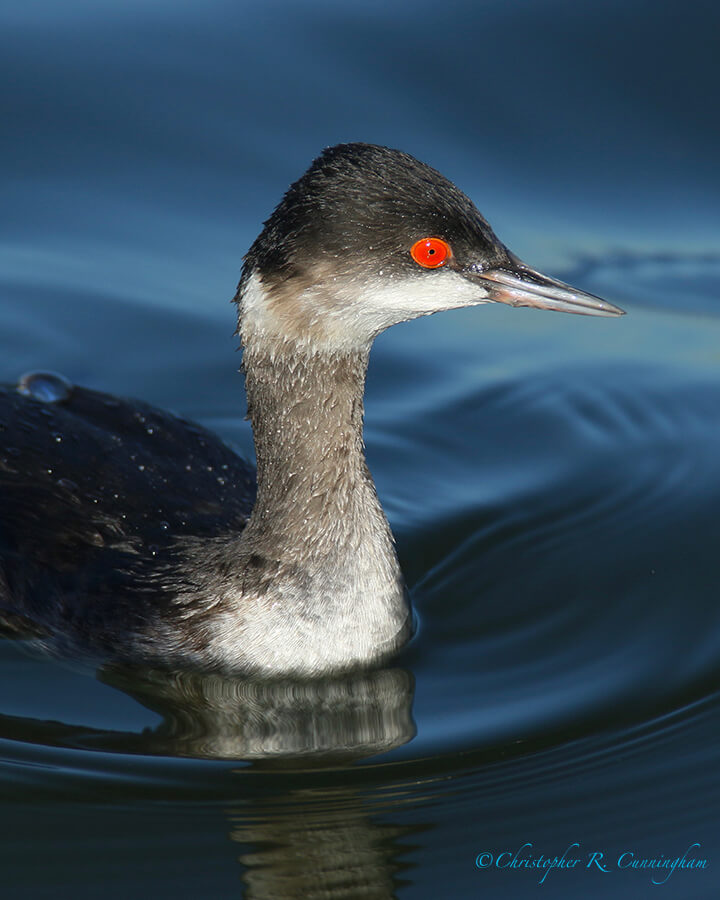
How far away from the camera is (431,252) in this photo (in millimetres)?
5926

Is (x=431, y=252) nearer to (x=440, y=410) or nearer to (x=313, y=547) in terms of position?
(x=313, y=547)

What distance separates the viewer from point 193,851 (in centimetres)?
538

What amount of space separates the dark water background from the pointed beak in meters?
1.52

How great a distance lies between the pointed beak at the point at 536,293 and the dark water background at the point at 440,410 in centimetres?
152

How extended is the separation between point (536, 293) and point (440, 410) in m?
2.58

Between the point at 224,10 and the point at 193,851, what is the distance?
794cm

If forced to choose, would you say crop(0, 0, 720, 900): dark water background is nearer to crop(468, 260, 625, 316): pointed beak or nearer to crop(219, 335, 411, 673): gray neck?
crop(219, 335, 411, 673): gray neck

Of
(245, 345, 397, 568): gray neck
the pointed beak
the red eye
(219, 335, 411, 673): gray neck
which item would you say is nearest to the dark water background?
(219, 335, 411, 673): gray neck

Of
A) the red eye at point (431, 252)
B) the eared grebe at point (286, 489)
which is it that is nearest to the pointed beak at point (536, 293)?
the eared grebe at point (286, 489)

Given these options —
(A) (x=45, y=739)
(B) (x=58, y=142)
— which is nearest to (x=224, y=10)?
(B) (x=58, y=142)

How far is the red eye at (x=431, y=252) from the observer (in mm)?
5887

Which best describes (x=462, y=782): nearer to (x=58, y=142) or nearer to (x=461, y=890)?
(x=461, y=890)

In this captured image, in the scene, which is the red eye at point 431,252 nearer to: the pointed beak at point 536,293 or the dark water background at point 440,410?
the pointed beak at point 536,293

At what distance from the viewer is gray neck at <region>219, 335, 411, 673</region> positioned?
20.6ft
